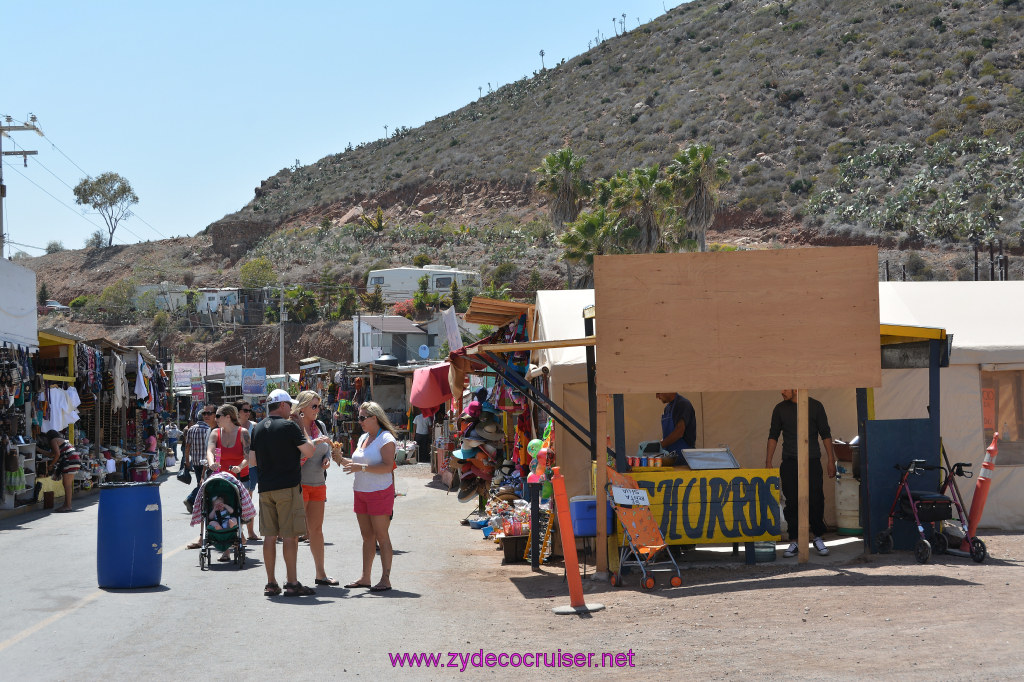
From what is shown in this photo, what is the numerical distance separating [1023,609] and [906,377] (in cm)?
537

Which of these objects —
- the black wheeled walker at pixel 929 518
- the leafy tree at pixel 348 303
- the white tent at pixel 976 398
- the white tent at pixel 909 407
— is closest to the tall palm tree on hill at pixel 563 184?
the white tent at pixel 976 398

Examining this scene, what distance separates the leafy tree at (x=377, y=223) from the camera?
9988 centimetres

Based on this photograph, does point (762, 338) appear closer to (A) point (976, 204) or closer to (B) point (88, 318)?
(A) point (976, 204)

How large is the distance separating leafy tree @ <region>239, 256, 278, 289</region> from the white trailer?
13.5 m

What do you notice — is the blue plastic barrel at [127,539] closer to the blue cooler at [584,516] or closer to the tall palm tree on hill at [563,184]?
the blue cooler at [584,516]

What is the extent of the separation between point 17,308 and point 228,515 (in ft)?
31.4

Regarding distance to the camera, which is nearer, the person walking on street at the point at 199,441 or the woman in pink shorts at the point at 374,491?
the woman in pink shorts at the point at 374,491

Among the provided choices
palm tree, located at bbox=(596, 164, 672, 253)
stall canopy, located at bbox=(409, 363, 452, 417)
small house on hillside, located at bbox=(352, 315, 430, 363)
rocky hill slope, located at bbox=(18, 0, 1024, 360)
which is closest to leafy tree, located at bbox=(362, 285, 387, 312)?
rocky hill slope, located at bbox=(18, 0, 1024, 360)

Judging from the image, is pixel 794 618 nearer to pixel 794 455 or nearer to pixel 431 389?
pixel 794 455

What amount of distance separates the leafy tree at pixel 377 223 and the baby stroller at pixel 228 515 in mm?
89122

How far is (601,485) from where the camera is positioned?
925 cm

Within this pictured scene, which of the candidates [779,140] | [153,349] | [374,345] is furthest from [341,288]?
[779,140]

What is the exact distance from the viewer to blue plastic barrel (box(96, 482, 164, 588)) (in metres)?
9.09

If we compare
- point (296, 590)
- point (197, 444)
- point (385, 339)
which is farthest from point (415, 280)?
point (296, 590)
